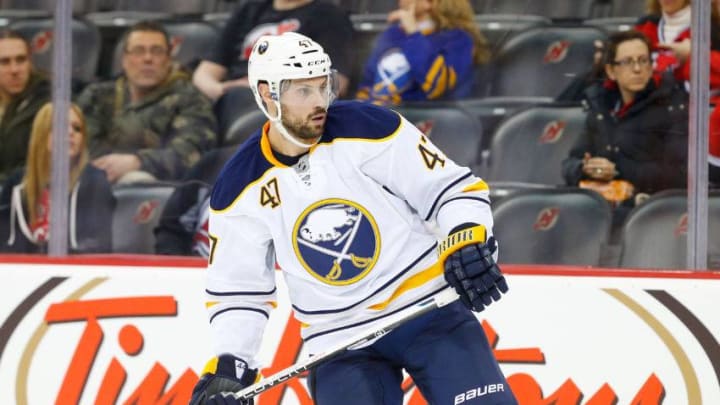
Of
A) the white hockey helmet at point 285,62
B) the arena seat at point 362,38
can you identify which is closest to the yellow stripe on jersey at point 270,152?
the white hockey helmet at point 285,62

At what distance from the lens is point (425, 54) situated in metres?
3.89

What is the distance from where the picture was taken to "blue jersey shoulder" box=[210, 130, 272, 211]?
270 cm

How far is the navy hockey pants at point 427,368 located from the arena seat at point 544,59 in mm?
1165

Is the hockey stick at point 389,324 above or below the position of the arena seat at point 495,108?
below

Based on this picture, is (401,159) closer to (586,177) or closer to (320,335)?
(320,335)

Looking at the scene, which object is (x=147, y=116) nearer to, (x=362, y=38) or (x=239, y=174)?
(x=362, y=38)

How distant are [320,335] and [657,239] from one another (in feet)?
3.76

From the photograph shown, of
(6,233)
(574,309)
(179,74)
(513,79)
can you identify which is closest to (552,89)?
(513,79)

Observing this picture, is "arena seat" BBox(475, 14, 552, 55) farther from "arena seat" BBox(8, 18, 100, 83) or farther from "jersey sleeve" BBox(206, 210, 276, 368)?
"jersey sleeve" BBox(206, 210, 276, 368)

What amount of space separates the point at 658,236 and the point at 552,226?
278 mm

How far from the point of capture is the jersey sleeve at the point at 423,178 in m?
2.64

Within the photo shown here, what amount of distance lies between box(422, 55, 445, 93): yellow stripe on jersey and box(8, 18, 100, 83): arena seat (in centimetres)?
96

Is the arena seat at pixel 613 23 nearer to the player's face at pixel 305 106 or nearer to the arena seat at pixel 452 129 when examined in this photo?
the arena seat at pixel 452 129

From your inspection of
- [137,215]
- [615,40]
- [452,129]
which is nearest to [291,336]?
[137,215]
